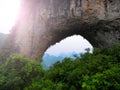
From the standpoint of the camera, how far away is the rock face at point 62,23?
1855 centimetres

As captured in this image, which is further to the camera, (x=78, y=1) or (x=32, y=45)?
(x=32, y=45)

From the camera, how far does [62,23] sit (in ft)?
64.5

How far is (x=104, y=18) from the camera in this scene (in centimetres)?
1855

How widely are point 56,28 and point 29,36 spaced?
225cm

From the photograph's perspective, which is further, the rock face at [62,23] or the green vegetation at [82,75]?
the rock face at [62,23]

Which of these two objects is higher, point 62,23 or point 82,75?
point 62,23

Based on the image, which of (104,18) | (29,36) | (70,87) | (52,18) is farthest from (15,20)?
(70,87)

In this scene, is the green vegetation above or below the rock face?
below

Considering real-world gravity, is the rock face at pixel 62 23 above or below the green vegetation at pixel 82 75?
above

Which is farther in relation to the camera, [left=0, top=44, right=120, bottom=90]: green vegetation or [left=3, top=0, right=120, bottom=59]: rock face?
[left=3, top=0, right=120, bottom=59]: rock face

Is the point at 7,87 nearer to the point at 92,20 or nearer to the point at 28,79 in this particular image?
the point at 28,79

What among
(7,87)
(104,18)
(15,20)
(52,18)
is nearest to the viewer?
(7,87)

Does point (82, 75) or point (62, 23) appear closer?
point (82, 75)

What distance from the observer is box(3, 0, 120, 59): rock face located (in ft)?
60.8
